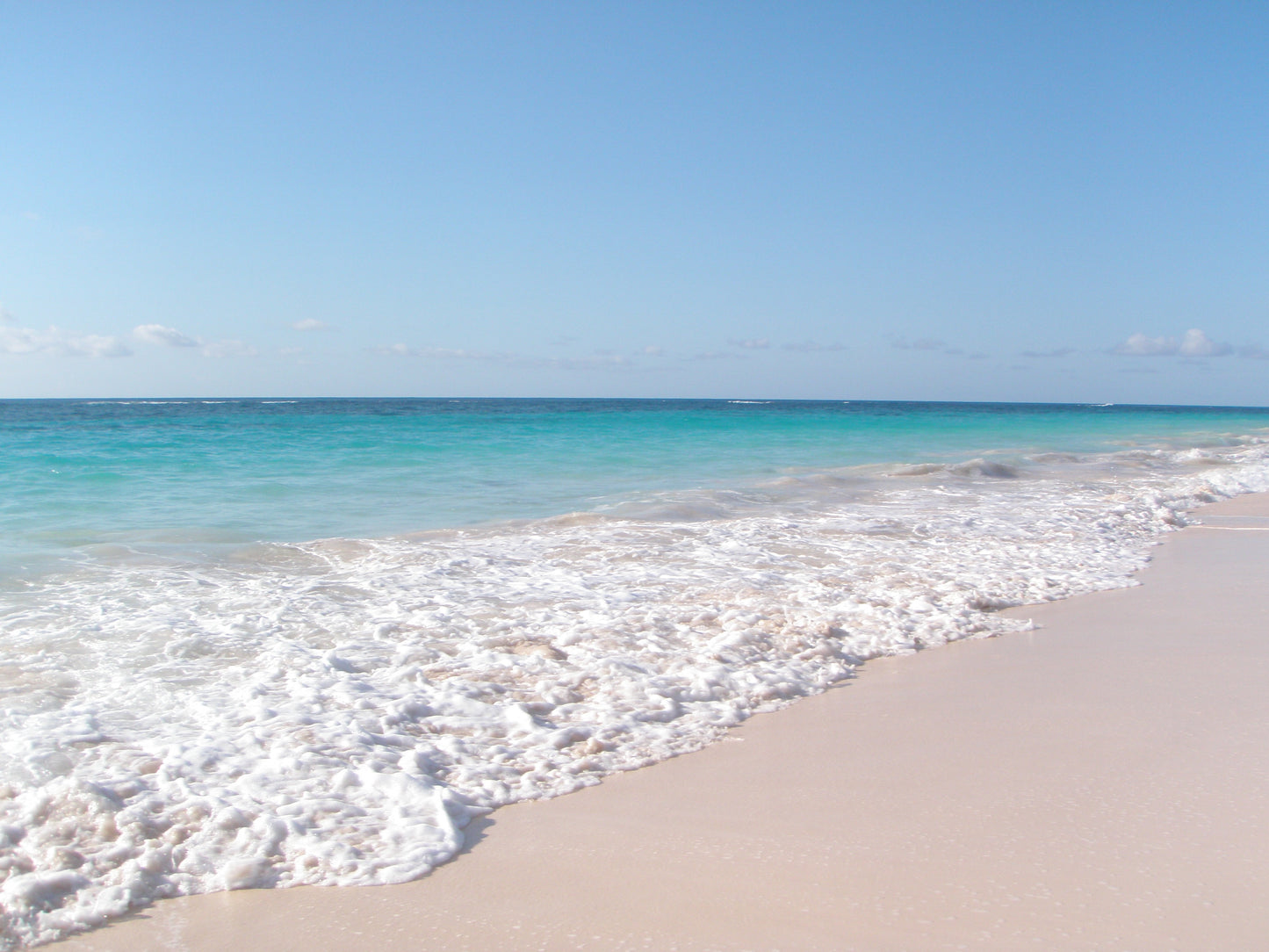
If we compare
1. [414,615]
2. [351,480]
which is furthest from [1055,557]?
[351,480]

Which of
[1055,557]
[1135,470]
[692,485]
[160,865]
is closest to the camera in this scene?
[160,865]

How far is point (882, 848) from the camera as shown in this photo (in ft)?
8.81

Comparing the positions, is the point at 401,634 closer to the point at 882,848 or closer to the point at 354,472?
the point at 882,848

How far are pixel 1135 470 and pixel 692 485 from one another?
9.38 m

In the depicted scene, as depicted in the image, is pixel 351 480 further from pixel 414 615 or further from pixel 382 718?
pixel 382 718

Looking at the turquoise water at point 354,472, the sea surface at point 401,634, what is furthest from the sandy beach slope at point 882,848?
the turquoise water at point 354,472

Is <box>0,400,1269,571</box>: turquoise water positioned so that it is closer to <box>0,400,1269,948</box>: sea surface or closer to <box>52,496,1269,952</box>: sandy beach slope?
<box>0,400,1269,948</box>: sea surface

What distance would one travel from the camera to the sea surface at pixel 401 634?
2.83 metres

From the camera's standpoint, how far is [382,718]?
148 inches

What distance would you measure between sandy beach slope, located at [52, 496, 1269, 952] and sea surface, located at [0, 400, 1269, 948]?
199mm

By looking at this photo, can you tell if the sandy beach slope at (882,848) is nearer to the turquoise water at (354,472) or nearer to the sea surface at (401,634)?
the sea surface at (401,634)

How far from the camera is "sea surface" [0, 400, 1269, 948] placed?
2832mm

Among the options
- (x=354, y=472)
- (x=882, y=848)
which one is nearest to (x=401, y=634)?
(x=882, y=848)

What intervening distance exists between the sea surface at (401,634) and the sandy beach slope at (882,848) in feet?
0.65
